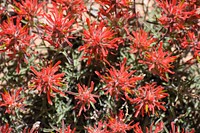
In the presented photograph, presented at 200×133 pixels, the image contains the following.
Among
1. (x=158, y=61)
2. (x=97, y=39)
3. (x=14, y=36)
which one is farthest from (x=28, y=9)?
(x=158, y=61)

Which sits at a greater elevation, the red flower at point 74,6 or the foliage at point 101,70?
the red flower at point 74,6

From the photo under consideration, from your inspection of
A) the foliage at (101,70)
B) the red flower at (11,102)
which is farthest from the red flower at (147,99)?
the red flower at (11,102)

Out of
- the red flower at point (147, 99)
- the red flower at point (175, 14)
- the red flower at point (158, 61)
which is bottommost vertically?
the red flower at point (147, 99)

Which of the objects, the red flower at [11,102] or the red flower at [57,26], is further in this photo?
the red flower at [11,102]

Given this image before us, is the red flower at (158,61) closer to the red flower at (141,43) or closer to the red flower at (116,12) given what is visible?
the red flower at (141,43)

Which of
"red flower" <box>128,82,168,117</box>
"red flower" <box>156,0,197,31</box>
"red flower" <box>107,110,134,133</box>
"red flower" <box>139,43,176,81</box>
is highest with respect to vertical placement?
"red flower" <box>156,0,197,31</box>

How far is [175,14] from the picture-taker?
1.90 metres

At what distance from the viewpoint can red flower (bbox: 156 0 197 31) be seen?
1.90 metres

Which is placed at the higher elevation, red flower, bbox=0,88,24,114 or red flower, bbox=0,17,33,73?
red flower, bbox=0,17,33,73

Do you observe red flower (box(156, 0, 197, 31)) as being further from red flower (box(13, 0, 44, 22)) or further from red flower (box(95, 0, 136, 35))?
red flower (box(13, 0, 44, 22))

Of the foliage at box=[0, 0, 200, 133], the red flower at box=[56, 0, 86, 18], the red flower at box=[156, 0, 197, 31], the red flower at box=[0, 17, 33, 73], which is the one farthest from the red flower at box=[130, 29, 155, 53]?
the red flower at box=[0, 17, 33, 73]

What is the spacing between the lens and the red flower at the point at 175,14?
1902 millimetres

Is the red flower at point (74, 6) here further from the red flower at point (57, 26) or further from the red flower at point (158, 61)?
the red flower at point (158, 61)

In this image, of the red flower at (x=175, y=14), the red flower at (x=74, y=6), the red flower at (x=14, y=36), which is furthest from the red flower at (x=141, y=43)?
the red flower at (x=14, y=36)
